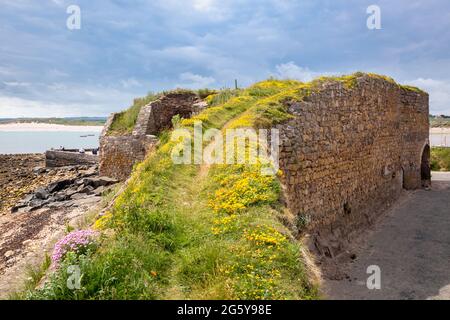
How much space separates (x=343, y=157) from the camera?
13734 millimetres

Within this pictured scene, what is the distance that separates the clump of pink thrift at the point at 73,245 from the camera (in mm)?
5887

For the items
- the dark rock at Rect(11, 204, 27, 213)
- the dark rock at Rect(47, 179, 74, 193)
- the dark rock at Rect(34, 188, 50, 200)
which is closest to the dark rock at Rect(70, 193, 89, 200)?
the dark rock at Rect(34, 188, 50, 200)

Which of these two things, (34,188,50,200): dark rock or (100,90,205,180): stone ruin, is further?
(34,188,50,200): dark rock

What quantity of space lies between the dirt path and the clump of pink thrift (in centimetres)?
381

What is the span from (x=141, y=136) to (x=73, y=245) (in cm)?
1300

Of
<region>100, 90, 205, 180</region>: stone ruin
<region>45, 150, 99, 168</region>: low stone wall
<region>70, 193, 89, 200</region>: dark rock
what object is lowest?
<region>70, 193, 89, 200</region>: dark rock

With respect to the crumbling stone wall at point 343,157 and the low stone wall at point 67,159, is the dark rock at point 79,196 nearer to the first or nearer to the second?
the crumbling stone wall at point 343,157

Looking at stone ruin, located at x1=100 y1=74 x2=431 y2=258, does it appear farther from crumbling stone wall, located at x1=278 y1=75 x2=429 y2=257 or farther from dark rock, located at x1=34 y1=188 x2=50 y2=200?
dark rock, located at x1=34 y1=188 x2=50 y2=200

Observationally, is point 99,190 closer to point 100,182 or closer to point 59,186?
point 100,182

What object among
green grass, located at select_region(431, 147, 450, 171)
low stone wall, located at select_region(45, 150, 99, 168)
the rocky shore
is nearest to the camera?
the rocky shore

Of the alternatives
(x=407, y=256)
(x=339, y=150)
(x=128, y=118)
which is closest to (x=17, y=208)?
(x=128, y=118)

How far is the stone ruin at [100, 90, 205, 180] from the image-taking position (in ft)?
61.4

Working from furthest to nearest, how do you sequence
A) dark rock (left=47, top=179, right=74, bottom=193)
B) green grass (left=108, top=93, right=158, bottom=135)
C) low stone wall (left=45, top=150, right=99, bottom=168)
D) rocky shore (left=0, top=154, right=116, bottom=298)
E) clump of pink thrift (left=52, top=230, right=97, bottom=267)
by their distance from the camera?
low stone wall (left=45, top=150, right=99, bottom=168)
dark rock (left=47, top=179, right=74, bottom=193)
green grass (left=108, top=93, right=158, bottom=135)
rocky shore (left=0, top=154, right=116, bottom=298)
clump of pink thrift (left=52, top=230, right=97, bottom=267)
